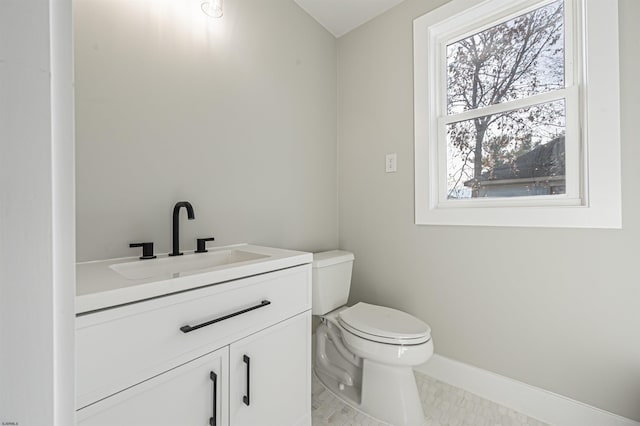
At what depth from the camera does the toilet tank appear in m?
1.49

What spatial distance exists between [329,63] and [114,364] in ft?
6.88

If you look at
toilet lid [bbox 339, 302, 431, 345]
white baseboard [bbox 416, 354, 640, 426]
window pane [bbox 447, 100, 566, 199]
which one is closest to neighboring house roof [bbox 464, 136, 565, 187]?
window pane [bbox 447, 100, 566, 199]

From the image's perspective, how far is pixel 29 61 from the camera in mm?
246

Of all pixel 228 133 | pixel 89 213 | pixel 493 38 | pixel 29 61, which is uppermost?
pixel 493 38

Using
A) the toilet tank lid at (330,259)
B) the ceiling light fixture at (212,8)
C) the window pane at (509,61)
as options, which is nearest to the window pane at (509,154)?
the window pane at (509,61)

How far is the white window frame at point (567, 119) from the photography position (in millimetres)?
1125

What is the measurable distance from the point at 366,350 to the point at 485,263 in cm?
80

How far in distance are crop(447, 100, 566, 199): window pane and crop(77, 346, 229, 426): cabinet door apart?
1.52 metres

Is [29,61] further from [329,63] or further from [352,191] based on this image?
[329,63]

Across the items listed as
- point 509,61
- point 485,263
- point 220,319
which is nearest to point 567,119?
point 509,61

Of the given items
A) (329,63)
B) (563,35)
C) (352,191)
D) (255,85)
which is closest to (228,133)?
(255,85)

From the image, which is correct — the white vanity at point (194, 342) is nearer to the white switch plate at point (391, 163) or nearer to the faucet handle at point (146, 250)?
the faucet handle at point (146, 250)

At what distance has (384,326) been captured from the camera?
1296mm

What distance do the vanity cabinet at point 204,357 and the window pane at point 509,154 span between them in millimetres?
1125
